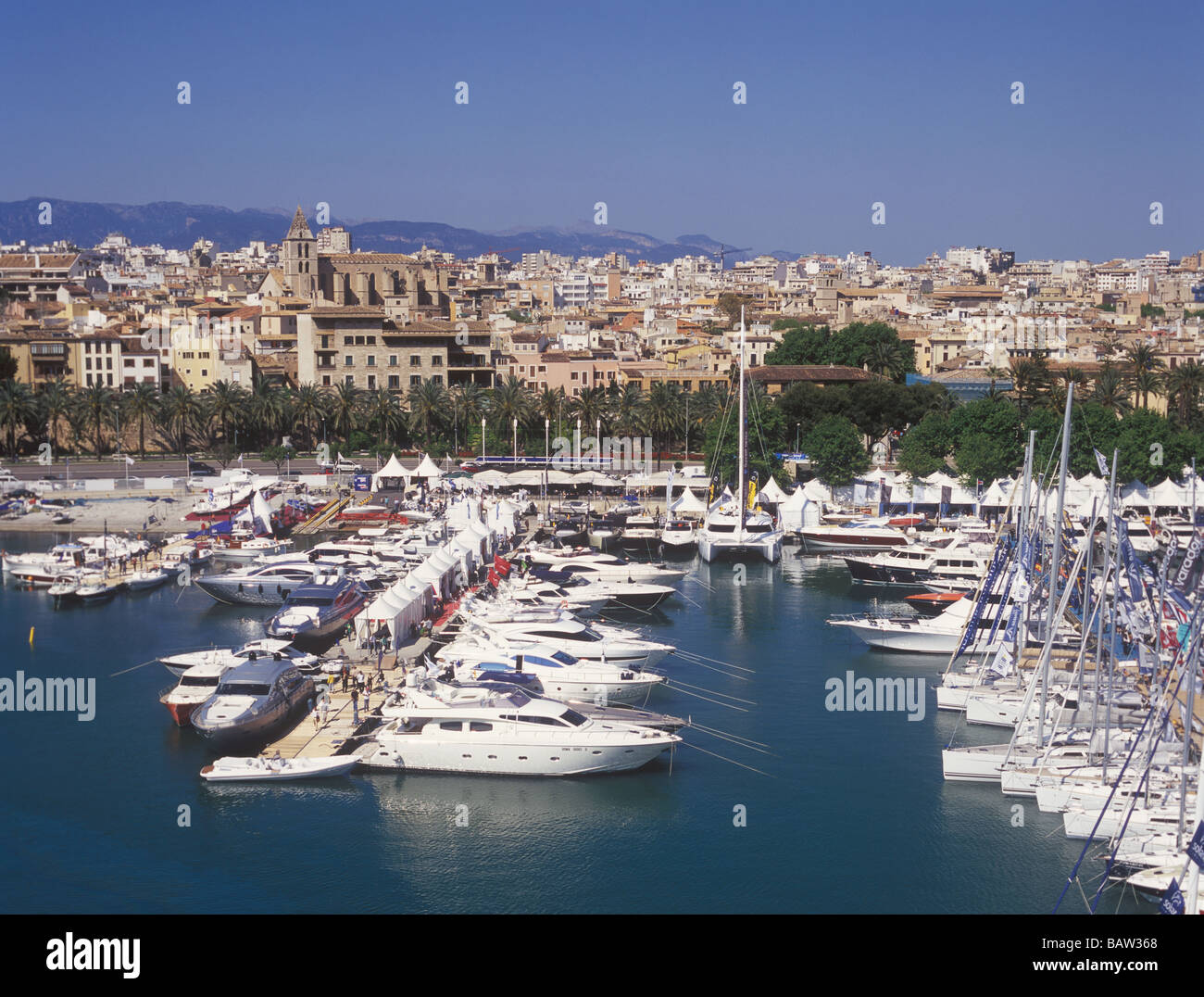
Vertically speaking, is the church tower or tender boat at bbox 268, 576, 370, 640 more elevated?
the church tower

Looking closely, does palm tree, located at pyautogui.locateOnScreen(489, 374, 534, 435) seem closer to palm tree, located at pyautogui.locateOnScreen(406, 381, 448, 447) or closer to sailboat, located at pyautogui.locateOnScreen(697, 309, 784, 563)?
palm tree, located at pyautogui.locateOnScreen(406, 381, 448, 447)

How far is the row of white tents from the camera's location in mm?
21672

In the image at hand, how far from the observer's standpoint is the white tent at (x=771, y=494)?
3719 cm

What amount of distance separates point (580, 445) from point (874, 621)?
73.1ft

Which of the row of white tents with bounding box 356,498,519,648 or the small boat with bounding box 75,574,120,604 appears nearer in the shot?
the row of white tents with bounding box 356,498,519,648

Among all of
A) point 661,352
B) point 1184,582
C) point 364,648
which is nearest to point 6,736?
point 364,648

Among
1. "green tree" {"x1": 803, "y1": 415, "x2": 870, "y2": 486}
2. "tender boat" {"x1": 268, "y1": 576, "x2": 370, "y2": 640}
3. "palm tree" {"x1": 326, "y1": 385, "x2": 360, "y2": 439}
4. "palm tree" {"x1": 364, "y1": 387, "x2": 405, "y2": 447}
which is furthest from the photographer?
"palm tree" {"x1": 326, "y1": 385, "x2": 360, "y2": 439}

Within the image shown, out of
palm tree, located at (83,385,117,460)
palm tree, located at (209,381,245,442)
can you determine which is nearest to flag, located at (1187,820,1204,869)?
palm tree, located at (209,381,245,442)

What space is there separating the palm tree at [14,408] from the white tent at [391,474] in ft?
42.9

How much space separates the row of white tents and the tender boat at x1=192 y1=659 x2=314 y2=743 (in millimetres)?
3018

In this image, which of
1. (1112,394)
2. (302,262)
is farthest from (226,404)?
(302,262)

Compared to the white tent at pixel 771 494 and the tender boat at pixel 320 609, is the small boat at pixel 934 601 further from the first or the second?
the tender boat at pixel 320 609
